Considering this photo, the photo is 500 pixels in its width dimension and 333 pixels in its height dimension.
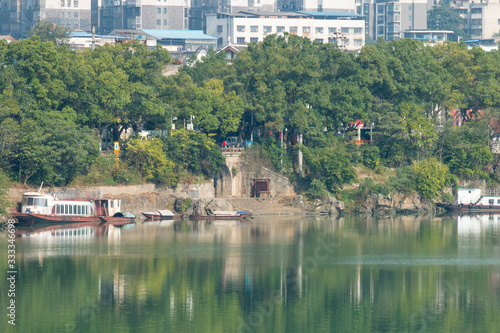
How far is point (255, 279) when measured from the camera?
48.1 metres

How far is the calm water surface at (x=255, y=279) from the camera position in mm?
39719

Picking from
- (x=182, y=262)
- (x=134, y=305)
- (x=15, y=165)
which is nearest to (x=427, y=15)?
(x=15, y=165)

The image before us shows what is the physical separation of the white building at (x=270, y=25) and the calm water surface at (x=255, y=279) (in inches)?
3013

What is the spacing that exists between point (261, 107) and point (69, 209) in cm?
1943

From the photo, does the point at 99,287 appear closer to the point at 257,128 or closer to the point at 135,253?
the point at 135,253

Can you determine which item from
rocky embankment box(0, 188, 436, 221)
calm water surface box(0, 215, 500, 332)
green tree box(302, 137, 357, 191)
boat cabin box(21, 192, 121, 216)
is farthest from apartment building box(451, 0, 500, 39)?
boat cabin box(21, 192, 121, 216)

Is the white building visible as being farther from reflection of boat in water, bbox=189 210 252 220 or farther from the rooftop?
reflection of boat in water, bbox=189 210 252 220

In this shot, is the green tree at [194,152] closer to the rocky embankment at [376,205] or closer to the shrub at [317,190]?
the rocky embankment at [376,205]

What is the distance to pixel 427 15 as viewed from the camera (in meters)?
177

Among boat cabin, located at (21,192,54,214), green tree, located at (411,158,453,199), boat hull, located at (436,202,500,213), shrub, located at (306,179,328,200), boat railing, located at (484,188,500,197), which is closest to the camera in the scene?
boat cabin, located at (21,192,54,214)

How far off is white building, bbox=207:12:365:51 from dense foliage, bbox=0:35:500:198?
167 ft

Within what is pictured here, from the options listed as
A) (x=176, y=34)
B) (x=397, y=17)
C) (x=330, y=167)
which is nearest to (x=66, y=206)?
(x=330, y=167)

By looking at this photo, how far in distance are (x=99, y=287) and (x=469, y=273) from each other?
19.7 m

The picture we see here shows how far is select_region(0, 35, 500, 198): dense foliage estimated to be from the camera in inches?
2793
